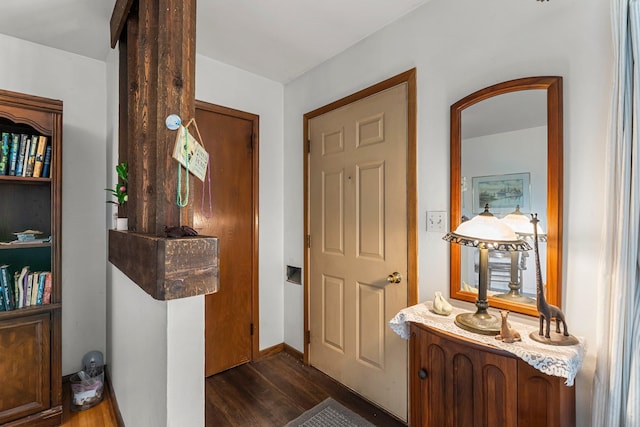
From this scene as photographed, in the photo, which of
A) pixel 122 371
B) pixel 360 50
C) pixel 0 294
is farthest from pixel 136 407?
pixel 360 50

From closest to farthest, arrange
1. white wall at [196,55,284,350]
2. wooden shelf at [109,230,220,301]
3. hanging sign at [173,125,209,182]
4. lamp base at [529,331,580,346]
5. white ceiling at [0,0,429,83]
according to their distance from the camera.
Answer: wooden shelf at [109,230,220,301]
hanging sign at [173,125,209,182]
lamp base at [529,331,580,346]
white ceiling at [0,0,429,83]
white wall at [196,55,284,350]

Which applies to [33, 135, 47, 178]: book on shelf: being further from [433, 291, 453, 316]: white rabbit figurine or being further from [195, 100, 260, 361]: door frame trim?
[433, 291, 453, 316]: white rabbit figurine

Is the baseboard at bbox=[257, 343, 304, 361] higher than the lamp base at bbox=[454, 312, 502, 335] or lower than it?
lower

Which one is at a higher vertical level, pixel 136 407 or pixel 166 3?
pixel 166 3

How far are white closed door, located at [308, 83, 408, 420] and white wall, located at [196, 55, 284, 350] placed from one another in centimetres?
40

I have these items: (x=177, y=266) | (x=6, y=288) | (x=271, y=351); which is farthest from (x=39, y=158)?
(x=271, y=351)

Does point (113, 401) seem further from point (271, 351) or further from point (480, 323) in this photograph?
point (480, 323)

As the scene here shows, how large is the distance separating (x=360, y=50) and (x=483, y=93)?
3.20 feet

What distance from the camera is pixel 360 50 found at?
80.9 inches

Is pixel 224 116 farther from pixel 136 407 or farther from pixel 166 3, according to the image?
pixel 136 407

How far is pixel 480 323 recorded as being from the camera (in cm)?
122

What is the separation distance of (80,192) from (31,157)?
1.65 ft

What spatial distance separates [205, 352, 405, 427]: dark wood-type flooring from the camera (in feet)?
6.02

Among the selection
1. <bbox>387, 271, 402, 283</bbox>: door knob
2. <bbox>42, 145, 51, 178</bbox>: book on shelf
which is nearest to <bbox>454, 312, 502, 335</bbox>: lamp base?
<bbox>387, 271, 402, 283</bbox>: door knob
